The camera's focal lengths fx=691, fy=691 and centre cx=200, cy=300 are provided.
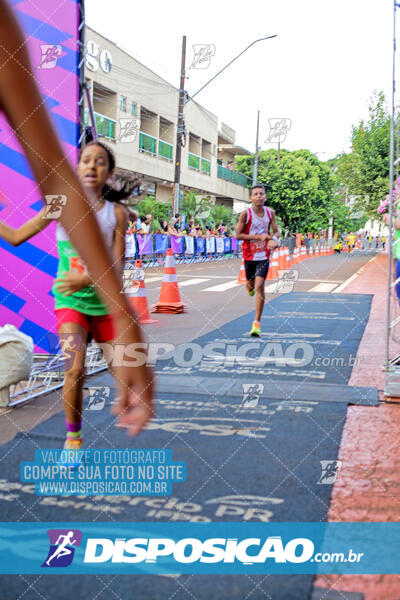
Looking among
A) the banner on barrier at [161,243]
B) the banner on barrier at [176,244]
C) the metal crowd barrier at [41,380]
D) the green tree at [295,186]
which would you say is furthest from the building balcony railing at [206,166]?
the metal crowd barrier at [41,380]

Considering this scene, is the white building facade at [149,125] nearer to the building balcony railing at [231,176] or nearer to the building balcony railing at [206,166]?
the building balcony railing at [206,166]

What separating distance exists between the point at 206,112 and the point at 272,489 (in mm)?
39454

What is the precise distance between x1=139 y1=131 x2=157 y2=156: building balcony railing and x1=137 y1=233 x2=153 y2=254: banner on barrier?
820 centimetres

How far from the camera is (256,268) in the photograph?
8383 mm

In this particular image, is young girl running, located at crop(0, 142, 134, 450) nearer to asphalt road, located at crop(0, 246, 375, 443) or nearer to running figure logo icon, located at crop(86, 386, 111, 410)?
asphalt road, located at crop(0, 246, 375, 443)

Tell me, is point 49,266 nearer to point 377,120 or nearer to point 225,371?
point 225,371

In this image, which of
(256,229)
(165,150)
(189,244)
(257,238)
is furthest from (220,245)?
(257,238)

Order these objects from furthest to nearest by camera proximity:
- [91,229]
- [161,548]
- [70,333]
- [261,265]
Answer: [261,265] → [161,548] → [70,333] → [91,229]

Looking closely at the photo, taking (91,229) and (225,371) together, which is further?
(225,371)

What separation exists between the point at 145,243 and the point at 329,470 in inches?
759

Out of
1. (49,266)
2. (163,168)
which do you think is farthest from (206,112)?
(49,266)

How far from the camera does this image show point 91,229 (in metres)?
0.69

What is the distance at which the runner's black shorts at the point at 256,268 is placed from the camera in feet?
27.2

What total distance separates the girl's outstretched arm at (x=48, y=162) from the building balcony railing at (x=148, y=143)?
98.0 feet
